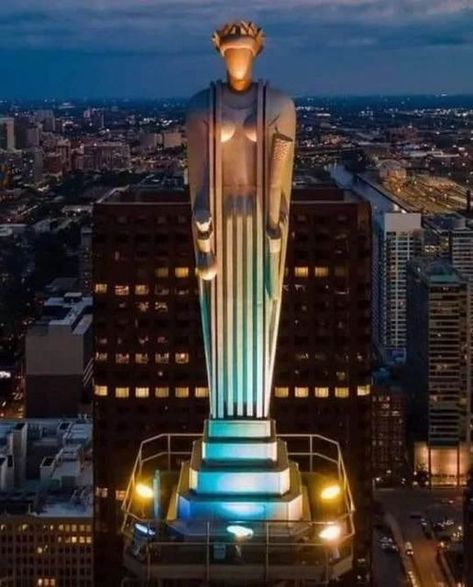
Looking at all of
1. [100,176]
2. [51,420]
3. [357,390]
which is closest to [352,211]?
[357,390]

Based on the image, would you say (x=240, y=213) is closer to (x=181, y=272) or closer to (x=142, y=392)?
(x=181, y=272)

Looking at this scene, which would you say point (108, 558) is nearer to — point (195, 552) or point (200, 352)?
point (200, 352)

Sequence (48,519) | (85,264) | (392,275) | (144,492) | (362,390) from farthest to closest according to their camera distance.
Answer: (85,264) → (392,275) → (48,519) → (362,390) → (144,492)

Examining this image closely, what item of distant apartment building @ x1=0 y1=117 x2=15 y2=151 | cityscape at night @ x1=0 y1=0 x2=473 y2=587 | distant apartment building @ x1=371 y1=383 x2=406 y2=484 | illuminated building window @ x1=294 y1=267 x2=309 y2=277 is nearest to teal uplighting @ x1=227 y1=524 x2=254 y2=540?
cityscape at night @ x1=0 y1=0 x2=473 y2=587

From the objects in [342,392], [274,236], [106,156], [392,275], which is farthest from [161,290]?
[106,156]

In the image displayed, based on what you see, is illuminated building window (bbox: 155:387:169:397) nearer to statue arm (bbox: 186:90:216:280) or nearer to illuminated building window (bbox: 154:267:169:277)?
illuminated building window (bbox: 154:267:169:277)
